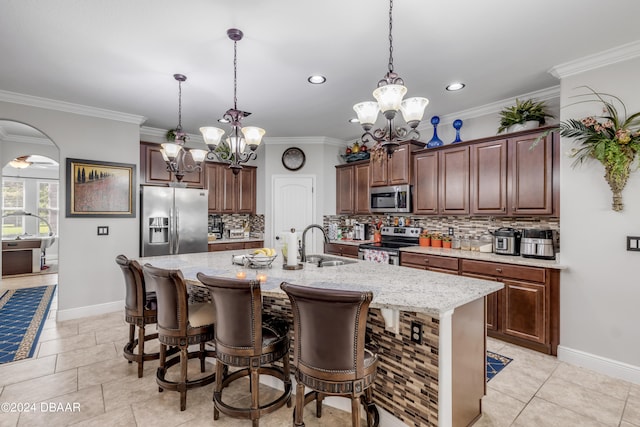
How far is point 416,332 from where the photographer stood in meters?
1.78

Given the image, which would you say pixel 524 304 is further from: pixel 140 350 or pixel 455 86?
pixel 140 350

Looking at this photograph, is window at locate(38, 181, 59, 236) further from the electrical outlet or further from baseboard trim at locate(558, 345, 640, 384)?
baseboard trim at locate(558, 345, 640, 384)

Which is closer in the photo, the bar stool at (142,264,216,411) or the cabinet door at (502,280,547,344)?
the bar stool at (142,264,216,411)

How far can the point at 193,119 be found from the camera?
181 inches

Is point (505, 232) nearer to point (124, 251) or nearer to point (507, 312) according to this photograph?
point (507, 312)

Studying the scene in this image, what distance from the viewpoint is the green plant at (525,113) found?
339 centimetres

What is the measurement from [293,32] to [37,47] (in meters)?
2.17

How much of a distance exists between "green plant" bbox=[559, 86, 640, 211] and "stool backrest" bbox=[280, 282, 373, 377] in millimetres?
2598

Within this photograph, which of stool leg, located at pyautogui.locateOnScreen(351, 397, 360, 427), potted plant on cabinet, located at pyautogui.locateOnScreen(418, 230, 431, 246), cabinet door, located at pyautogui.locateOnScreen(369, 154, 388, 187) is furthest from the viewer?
cabinet door, located at pyautogui.locateOnScreen(369, 154, 388, 187)

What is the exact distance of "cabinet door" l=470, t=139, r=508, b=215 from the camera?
360 centimetres

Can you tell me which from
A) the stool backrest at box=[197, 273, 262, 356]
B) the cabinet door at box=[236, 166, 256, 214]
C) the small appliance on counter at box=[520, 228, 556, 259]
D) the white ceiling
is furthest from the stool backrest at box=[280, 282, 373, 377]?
the cabinet door at box=[236, 166, 256, 214]

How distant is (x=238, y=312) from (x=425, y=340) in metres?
1.07

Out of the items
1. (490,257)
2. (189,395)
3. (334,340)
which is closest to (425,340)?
(334,340)

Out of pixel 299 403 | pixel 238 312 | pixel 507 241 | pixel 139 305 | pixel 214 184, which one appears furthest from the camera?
pixel 214 184
